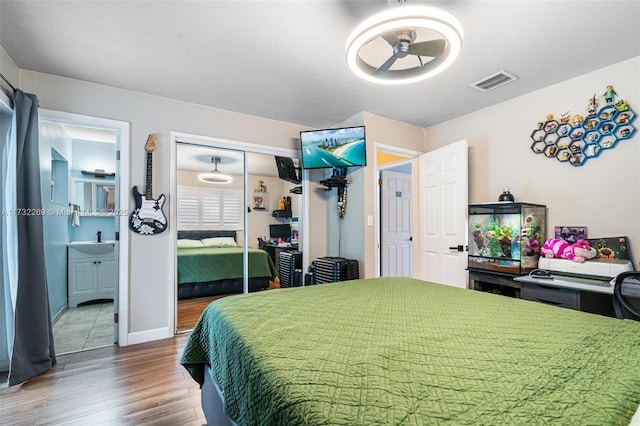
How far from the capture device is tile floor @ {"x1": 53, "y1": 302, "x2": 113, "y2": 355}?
113 inches

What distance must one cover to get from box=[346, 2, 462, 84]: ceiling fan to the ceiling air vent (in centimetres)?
77

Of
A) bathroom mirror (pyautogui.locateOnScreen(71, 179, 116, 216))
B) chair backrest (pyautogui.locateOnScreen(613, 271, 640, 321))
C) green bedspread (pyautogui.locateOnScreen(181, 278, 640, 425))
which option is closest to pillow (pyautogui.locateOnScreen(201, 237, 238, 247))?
bathroom mirror (pyautogui.locateOnScreen(71, 179, 116, 216))

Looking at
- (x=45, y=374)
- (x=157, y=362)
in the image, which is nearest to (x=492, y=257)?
(x=157, y=362)

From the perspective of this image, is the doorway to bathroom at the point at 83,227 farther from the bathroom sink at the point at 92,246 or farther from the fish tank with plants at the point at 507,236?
the fish tank with plants at the point at 507,236

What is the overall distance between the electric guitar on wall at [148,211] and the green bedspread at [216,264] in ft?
2.33

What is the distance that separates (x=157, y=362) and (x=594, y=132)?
4301mm

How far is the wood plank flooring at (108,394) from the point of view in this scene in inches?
70.4

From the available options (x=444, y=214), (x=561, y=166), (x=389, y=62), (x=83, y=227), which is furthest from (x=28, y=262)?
(x=561, y=166)

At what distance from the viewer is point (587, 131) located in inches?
102

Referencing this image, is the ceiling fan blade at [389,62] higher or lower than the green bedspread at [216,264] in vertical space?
higher

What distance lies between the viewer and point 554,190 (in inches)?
111

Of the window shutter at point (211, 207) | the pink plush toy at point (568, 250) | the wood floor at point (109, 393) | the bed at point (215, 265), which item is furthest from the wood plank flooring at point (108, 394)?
the pink plush toy at point (568, 250)

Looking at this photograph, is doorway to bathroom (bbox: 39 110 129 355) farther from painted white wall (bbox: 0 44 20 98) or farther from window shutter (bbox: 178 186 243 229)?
window shutter (bbox: 178 186 243 229)

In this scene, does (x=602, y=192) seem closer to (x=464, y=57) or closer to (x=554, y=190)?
(x=554, y=190)
